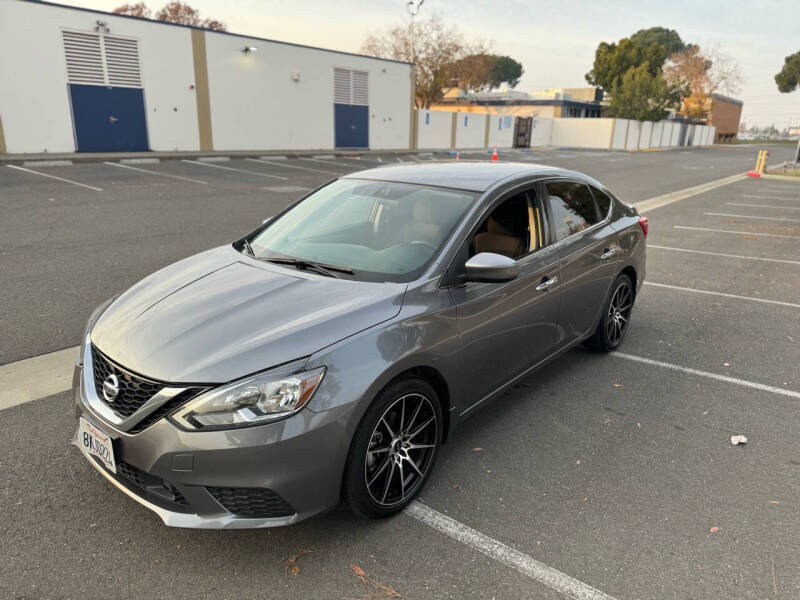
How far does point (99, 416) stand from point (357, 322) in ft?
4.00

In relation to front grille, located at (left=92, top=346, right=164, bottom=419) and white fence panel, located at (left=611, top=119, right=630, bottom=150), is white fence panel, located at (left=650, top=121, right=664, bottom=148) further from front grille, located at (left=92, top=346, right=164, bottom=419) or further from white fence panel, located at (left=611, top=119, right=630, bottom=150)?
front grille, located at (left=92, top=346, right=164, bottom=419)

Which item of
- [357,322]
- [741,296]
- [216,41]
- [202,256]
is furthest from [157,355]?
[216,41]

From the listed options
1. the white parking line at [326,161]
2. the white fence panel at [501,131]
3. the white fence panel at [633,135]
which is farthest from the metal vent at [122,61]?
the white fence panel at [633,135]

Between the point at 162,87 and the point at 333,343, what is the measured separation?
24084mm

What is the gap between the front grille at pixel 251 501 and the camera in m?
2.41

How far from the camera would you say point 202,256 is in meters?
3.80

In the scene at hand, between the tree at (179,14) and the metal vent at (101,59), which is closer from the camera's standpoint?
the metal vent at (101,59)

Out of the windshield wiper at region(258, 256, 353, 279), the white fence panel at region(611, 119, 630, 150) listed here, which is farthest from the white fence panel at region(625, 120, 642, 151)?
the windshield wiper at region(258, 256, 353, 279)

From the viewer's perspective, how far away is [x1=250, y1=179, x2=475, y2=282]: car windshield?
11.0 ft

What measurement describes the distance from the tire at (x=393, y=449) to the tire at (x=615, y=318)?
2.37m

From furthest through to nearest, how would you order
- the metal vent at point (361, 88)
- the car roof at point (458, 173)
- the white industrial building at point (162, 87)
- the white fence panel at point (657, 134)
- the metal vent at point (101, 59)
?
the white fence panel at point (657, 134), the metal vent at point (361, 88), the metal vent at point (101, 59), the white industrial building at point (162, 87), the car roof at point (458, 173)

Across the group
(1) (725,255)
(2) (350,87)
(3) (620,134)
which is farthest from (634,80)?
(1) (725,255)

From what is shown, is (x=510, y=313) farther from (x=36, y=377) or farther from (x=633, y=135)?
(x=633, y=135)

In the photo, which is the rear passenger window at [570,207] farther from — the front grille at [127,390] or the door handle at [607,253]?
the front grille at [127,390]
